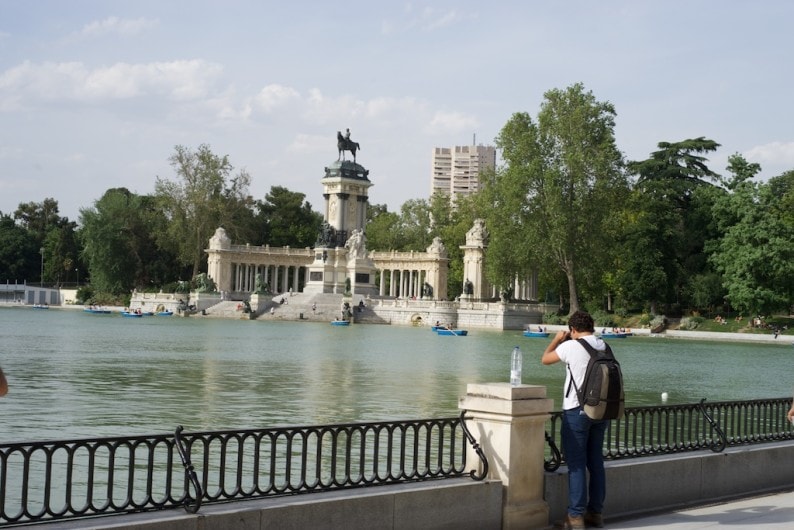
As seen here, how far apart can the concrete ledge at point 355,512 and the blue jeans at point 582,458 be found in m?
0.67

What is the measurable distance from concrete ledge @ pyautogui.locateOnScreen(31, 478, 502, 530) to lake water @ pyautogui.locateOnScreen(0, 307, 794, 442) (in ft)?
33.4

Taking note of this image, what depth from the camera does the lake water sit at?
68.6 ft

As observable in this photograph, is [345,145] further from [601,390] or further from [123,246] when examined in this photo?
[601,390]

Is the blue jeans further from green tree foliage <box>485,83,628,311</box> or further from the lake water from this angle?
green tree foliage <box>485,83,628,311</box>

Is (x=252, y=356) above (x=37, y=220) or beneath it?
beneath

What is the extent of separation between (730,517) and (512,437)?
2.62m

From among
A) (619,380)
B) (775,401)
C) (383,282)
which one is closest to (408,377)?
(775,401)

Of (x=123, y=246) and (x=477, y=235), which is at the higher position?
(x=477, y=235)

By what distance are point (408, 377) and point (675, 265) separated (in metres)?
47.9

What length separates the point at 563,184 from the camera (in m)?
71.6

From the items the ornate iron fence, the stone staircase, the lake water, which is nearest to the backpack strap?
the ornate iron fence

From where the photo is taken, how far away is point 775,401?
42.0 feet

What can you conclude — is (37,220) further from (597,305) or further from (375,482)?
(375,482)

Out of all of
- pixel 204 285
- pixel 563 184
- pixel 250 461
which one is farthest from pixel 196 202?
pixel 250 461
